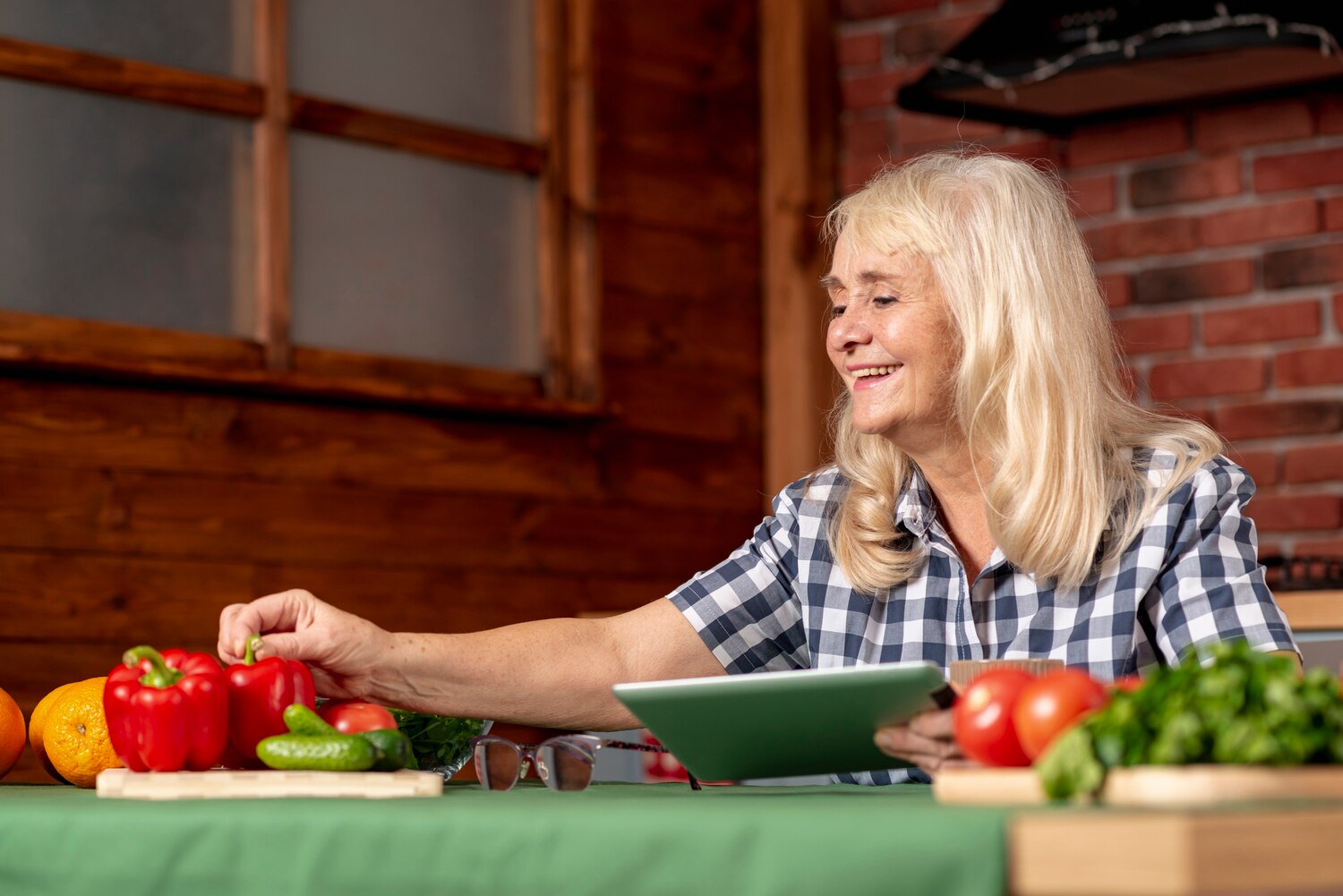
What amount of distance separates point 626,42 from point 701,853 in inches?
114

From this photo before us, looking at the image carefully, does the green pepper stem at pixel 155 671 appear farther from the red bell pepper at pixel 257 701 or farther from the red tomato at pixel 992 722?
the red tomato at pixel 992 722

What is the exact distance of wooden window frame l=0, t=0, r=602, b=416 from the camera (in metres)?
2.84

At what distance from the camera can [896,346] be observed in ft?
6.08

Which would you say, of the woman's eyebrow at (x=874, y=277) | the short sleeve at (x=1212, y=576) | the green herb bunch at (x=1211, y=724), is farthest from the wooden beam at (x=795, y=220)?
the green herb bunch at (x=1211, y=724)

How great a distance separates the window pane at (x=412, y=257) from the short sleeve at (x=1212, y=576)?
1812mm

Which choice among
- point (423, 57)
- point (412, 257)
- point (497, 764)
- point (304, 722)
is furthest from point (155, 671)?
point (423, 57)

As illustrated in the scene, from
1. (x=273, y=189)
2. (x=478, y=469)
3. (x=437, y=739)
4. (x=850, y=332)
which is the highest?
Result: (x=273, y=189)

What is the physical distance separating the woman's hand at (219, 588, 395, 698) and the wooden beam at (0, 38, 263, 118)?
58.5 inches

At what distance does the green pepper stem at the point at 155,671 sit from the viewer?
1395 millimetres

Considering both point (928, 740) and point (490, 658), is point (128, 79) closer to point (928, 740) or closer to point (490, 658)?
point (490, 658)

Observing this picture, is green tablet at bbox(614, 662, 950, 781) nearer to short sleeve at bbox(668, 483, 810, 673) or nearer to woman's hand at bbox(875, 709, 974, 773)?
woman's hand at bbox(875, 709, 974, 773)

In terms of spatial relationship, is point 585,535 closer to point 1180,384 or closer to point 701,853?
point 1180,384

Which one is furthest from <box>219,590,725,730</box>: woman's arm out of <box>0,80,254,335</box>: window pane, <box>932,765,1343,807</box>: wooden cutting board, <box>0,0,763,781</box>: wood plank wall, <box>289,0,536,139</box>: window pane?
<box>289,0,536,139</box>: window pane

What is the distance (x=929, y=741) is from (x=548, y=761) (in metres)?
0.34
